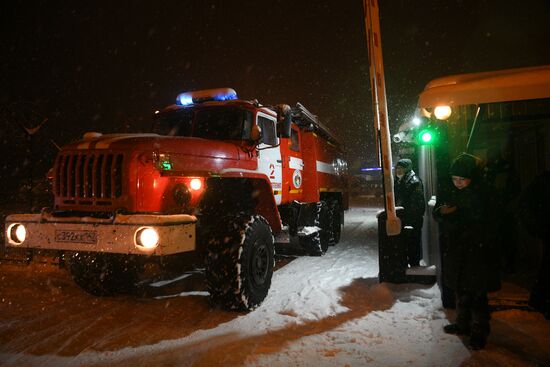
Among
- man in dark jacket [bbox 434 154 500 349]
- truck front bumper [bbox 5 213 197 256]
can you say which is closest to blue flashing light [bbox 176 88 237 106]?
truck front bumper [bbox 5 213 197 256]

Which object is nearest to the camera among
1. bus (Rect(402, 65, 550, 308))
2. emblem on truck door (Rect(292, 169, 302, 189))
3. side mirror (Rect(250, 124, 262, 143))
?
bus (Rect(402, 65, 550, 308))

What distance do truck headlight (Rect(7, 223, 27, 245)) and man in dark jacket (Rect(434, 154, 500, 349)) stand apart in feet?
14.4

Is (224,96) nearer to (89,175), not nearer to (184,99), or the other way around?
(184,99)

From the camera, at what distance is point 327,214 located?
29.8 feet

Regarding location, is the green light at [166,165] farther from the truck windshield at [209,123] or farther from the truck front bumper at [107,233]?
the truck windshield at [209,123]

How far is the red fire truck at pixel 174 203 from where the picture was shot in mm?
4094

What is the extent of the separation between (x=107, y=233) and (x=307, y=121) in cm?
498

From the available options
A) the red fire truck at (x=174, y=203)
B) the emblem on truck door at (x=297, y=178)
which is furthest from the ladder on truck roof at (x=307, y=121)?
the red fire truck at (x=174, y=203)

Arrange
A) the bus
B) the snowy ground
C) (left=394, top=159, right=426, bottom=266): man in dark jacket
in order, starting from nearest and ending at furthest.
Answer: the snowy ground, the bus, (left=394, top=159, right=426, bottom=266): man in dark jacket

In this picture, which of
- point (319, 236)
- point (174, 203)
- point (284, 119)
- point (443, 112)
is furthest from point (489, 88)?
point (319, 236)

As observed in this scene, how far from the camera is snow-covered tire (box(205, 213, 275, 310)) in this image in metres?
4.46

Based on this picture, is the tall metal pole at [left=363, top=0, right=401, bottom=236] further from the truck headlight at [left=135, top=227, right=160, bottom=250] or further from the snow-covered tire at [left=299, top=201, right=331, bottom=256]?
the snow-covered tire at [left=299, top=201, right=331, bottom=256]

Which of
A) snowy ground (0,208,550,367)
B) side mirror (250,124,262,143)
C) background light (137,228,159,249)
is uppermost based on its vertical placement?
side mirror (250,124,262,143)

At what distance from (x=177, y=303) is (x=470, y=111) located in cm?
446
